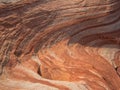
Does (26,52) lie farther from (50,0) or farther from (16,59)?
(50,0)

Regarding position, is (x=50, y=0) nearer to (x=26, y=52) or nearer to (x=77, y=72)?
(x=26, y=52)

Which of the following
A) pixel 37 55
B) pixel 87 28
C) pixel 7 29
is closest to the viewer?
pixel 7 29

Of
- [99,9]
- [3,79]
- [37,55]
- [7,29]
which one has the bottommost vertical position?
[3,79]

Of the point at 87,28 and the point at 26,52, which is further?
the point at 87,28

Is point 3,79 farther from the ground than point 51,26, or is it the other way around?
point 51,26

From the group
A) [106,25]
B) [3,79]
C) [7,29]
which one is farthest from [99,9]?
[3,79]

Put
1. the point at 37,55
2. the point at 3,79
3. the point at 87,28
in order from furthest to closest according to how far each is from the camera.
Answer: the point at 87,28, the point at 37,55, the point at 3,79

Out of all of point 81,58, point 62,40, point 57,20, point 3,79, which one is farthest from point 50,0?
point 3,79
